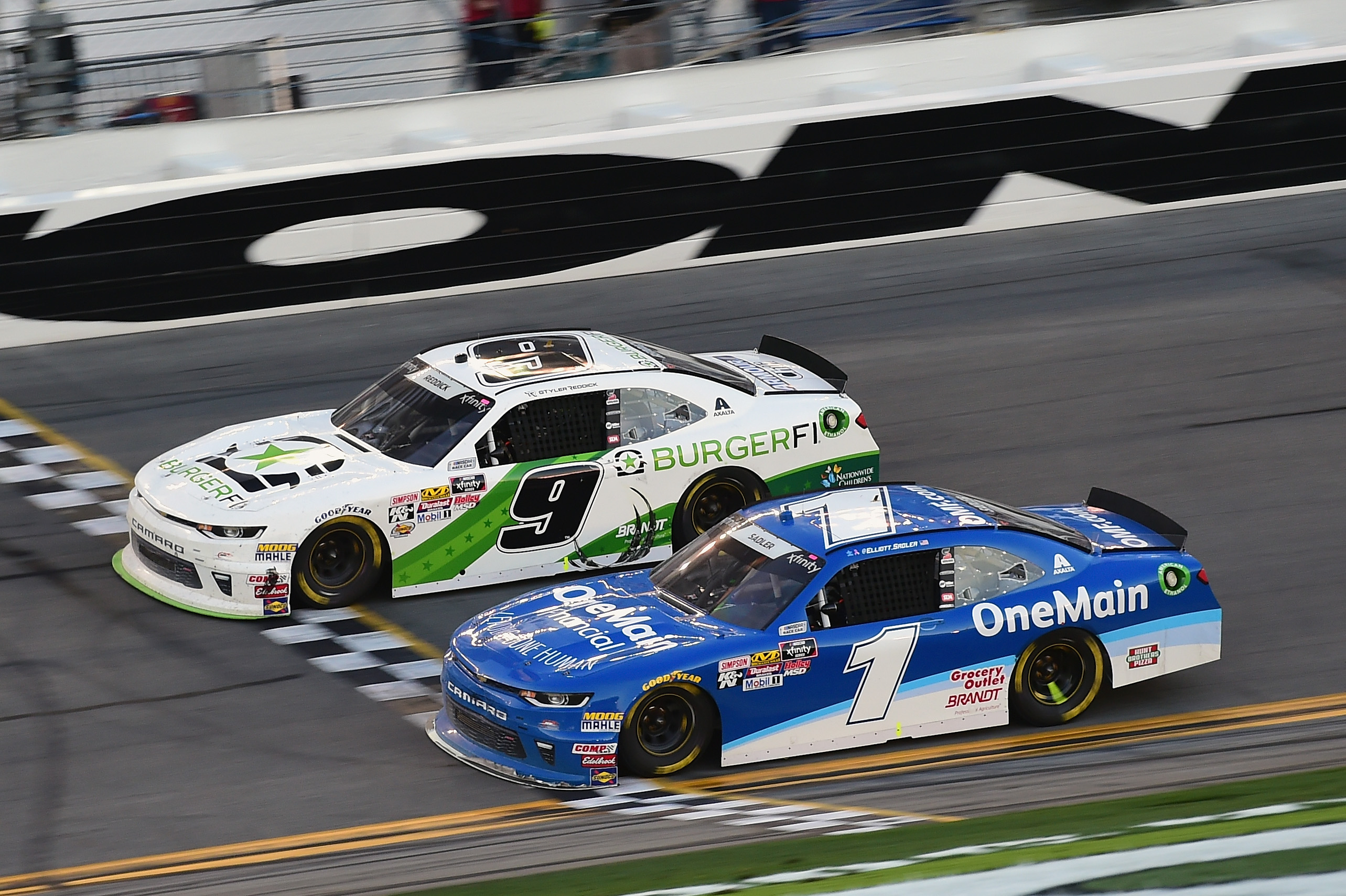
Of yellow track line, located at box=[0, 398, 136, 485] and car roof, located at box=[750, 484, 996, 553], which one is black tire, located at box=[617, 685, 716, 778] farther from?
yellow track line, located at box=[0, 398, 136, 485]

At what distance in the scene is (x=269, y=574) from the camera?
9.82 m

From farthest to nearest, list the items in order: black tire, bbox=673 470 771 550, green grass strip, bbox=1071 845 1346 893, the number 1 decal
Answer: black tire, bbox=673 470 771 550, the number 1 decal, green grass strip, bbox=1071 845 1346 893

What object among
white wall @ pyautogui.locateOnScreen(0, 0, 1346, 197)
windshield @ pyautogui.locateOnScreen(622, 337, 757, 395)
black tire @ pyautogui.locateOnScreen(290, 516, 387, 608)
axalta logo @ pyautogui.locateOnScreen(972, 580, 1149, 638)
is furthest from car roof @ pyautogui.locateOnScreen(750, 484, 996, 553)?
white wall @ pyautogui.locateOnScreen(0, 0, 1346, 197)

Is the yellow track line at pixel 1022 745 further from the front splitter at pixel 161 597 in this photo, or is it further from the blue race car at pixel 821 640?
the front splitter at pixel 161 597

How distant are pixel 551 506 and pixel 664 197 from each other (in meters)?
6.80

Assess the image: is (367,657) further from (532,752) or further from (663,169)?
(663,169)

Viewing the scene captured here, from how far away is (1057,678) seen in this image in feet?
28.5

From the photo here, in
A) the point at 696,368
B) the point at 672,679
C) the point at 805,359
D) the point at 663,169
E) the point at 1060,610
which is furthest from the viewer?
the point at 663,169

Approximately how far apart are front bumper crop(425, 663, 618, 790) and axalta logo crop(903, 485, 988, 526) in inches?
83.8

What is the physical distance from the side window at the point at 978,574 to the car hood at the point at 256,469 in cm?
345

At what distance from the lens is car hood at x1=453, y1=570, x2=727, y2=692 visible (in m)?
8.00

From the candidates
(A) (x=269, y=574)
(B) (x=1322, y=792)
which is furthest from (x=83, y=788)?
(B) (x=1322, y=792)

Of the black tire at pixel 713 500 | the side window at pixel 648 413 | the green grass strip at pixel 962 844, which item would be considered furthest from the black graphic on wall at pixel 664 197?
the green grass strip at pixel 962 844

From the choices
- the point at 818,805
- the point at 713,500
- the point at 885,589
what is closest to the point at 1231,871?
the point at 818,805
